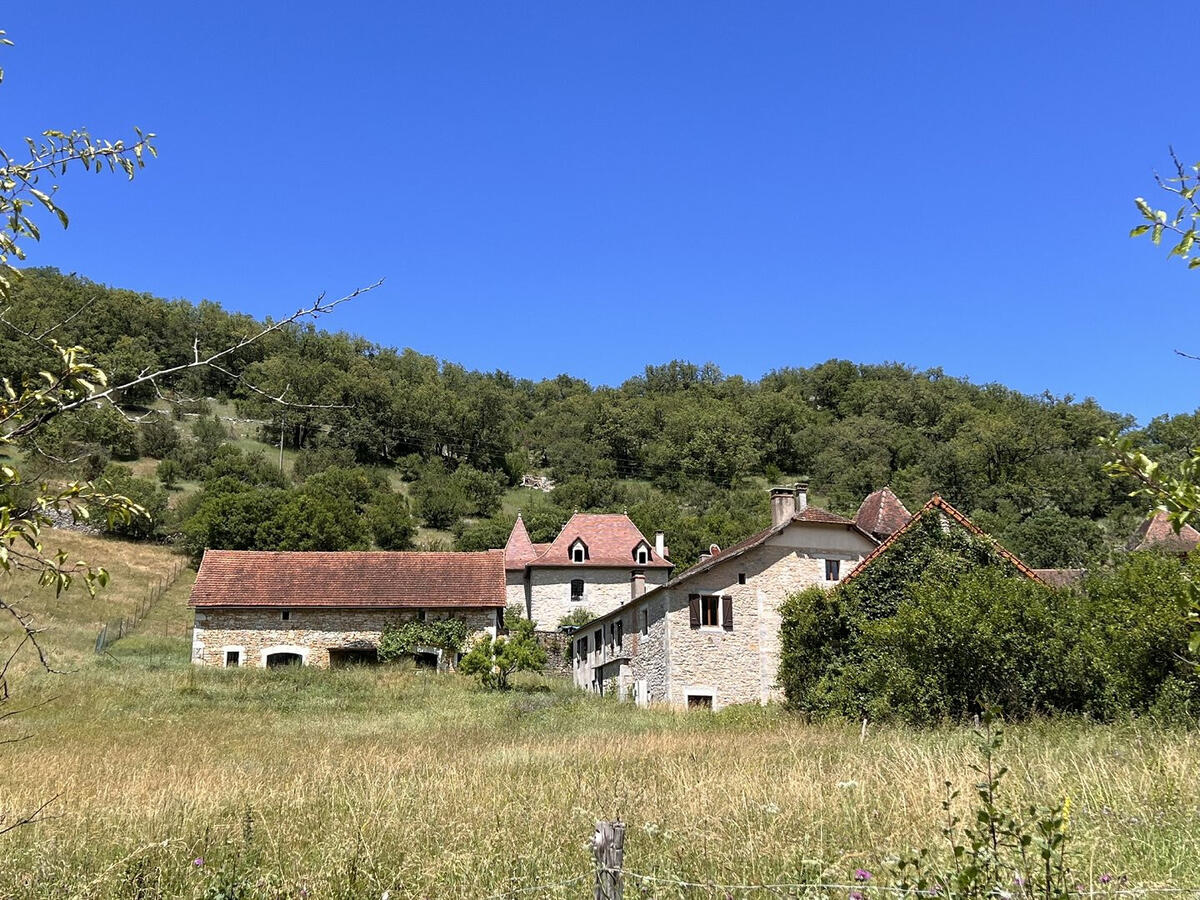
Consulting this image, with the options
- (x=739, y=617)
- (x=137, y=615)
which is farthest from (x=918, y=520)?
(x=137, y=615)

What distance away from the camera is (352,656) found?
3959 centimetres

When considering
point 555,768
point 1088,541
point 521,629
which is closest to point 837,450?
point 1088,541

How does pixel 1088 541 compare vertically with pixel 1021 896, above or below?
above

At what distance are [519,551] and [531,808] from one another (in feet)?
155

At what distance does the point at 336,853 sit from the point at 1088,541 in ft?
219

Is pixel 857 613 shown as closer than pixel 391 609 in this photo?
Yes

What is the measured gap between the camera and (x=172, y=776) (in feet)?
38.5

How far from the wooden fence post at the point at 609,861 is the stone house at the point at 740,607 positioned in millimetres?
26543

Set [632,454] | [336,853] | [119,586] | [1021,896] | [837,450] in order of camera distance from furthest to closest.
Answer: [632,454], [837,450], [119,586], [336,853], [1021,896]

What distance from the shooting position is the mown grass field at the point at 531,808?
20.1 feet

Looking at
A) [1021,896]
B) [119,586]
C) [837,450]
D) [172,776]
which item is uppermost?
[837,450]

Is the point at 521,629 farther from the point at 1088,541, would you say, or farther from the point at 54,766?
the point at 1088,541

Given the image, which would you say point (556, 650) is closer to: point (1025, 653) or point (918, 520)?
point (918, 520)

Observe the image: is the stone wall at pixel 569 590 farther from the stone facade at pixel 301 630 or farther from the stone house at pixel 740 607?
the stone house at pixel 740 607
